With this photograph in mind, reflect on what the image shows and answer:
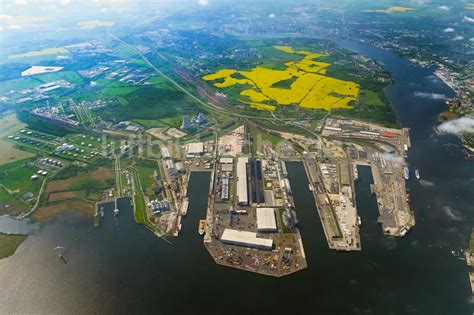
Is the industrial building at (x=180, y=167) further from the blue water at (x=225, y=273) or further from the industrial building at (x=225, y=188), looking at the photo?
the blue water at (x=225, y=273)

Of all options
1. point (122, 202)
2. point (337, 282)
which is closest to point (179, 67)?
point (122, 202)

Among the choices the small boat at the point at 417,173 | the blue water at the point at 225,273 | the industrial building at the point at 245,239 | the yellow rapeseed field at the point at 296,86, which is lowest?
the blue water at the point at 225,273

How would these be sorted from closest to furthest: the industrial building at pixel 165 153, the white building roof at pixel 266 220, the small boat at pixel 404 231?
the small boat at pixel 404 231
the white building roof at pixel 266 220
the industrial building at pixel 165 153

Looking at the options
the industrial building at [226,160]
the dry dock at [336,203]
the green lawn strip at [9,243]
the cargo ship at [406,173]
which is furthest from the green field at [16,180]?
the cargo ship at [406,173]

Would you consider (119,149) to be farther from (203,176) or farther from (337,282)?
(337,282)

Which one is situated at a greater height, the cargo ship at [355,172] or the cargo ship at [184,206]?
the cargo ship at [355,172]

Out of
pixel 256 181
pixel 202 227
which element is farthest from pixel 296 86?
pixel 202 227

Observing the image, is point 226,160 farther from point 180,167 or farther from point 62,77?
point 62,77

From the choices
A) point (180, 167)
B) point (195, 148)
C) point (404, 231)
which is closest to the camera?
point (404, 231)
